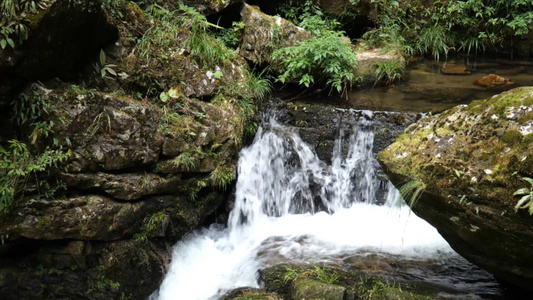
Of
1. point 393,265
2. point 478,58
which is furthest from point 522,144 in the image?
point 478,58

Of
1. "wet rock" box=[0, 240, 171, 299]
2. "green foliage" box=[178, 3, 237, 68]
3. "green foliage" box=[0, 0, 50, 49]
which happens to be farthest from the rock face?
"green foliage" box=[0, 0, 50, 49]

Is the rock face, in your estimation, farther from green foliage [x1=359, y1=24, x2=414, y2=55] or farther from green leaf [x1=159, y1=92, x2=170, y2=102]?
green foliage [x1=359, y1=24, x2=414, y2=55]

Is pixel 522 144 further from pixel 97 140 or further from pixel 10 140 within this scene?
pixel 10 140

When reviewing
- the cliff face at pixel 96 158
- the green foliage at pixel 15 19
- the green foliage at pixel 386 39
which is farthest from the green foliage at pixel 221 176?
the green foliage at pixel 386 39

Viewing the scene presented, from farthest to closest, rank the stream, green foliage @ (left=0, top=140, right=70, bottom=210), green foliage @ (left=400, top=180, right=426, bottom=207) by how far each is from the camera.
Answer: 1. the stream
2. green foliage @ (left=0, top=140, right=70, bottom=210)
3. green foliage @ (left=400, top=180, right=426, bottom=207)

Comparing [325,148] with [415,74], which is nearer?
[325,148]

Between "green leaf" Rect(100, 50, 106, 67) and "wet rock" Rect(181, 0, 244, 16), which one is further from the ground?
"wet rock" Rect(181, 0, 244, 16)

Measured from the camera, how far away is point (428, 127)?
400 cm

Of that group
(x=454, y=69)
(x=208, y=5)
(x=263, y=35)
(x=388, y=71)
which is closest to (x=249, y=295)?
(x=263, y=35)

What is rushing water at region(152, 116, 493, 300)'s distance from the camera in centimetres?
490

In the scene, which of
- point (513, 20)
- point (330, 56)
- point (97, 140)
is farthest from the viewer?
point (513, 20)

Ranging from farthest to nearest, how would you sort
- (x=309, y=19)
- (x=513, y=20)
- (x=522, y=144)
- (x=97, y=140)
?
(x=513, y=20) → (x=309, y=19) → (x=97, y=140) → (x=522, y=144)

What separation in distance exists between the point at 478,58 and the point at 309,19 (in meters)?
4.55

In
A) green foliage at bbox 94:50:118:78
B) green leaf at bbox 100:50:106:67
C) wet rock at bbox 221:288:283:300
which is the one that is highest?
green leaf at bbox 100:50:106:67
